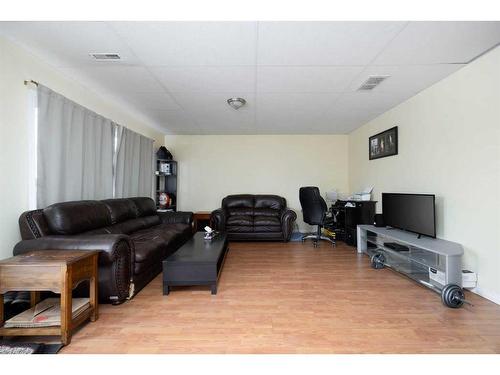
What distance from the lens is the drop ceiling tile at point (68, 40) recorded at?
6.38 ft

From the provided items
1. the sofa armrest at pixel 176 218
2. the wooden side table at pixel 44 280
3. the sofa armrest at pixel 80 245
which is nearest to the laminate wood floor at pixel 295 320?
the wooden side table at pixel 44 280

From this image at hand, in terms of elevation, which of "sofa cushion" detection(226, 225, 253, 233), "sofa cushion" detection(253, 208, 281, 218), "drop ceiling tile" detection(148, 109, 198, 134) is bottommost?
"sofa cushion" detection(226, 225, 253, 233)

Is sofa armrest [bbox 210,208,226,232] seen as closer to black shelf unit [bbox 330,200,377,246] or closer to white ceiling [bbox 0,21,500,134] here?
white ceiling [bbox 0,21,500,134]

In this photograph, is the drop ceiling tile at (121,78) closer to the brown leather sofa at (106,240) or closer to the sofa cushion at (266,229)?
the brown leather sofa at (106,240)

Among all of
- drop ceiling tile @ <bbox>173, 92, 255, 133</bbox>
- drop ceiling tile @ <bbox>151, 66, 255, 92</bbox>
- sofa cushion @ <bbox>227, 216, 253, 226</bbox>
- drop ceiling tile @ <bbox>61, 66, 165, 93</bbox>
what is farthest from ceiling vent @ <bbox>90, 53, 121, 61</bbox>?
sofa cushion @ <bbox>227, 216, 253, 226</bbox>

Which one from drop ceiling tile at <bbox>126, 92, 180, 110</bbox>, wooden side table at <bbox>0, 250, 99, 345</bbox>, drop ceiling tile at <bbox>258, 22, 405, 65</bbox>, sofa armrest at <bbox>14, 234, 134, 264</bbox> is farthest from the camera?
drop ceiling tile at <bbox>126, 92, 180, 110</bbox>

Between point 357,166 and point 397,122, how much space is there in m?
1.72

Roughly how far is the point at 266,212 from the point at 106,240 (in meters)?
3.62

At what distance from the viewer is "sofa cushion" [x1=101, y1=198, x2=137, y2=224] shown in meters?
3.26

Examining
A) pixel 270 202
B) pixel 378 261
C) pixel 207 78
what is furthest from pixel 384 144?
pixel 207 78

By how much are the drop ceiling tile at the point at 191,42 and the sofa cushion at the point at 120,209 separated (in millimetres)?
1897

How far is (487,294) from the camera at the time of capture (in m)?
2.34

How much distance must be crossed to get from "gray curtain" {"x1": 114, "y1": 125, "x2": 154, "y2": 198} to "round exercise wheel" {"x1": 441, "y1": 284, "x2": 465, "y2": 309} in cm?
435

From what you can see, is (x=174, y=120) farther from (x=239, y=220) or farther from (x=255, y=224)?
(x=255, y=224)
